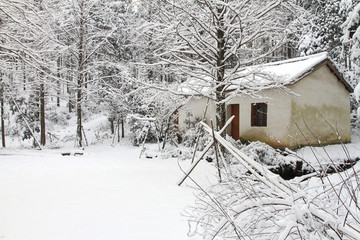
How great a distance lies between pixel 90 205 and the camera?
3.88 metres

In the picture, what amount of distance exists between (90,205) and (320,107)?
12722mm

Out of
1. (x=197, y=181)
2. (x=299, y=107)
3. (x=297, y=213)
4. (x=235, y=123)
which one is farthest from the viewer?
(x=235, y=123)

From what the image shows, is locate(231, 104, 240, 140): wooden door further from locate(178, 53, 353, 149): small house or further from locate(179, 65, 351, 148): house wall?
locate(179, 65, 351, 148): house wall

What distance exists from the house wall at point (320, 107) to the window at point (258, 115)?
66.6 inches

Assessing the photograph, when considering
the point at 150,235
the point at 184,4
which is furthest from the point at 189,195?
the point at 184,4

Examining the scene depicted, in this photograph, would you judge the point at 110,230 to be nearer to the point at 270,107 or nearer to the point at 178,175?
the point at 178,175

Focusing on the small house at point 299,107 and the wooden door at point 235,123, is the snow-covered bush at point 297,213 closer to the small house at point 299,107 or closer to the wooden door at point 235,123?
the small house at point 299,107

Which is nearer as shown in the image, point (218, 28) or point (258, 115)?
point (218, 28)

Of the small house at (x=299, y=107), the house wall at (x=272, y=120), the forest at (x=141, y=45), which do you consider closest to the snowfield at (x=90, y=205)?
the forest at (x=141, y=45)

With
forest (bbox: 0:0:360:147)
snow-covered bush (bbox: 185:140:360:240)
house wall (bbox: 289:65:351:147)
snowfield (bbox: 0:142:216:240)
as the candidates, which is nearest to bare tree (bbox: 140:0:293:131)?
forest (bbox: 0:0:360:147)

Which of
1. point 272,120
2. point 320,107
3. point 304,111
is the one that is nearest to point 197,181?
point 272,120

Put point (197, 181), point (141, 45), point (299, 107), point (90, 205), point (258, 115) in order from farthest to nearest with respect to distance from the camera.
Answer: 1. point (141, 45)
2. point (258, 115)
3. point (299, 107)
4. point (197, 181)
5. point (90, 205)

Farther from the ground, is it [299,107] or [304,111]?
[299,107]

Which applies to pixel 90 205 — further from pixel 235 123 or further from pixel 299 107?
pixel 235 123
